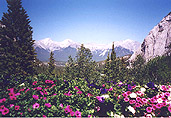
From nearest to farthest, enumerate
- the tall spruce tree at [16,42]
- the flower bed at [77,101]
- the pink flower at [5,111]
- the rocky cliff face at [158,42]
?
the pink flower at [5,111]
the flower bed at [77,101]
the tall spruce tree at [16,42]
the rocky cliff face at [158,42]

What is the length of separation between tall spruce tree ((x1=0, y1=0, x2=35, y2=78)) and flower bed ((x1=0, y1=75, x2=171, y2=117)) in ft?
50.9

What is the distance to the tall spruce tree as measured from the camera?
57.6 ft

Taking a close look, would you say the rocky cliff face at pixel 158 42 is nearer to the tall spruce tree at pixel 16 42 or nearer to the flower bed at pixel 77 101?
the tall spruce tree at pixel 16 42

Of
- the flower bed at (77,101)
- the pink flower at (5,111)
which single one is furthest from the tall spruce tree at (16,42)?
the pink flower at (5,111)

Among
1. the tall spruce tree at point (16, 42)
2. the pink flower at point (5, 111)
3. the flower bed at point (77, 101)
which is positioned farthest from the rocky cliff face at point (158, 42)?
Result: the pink flower at point (5, 111)

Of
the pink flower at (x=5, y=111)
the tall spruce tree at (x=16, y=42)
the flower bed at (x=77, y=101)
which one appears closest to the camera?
the pink flower at (x=5, y=111)

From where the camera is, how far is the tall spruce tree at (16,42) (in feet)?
57.6

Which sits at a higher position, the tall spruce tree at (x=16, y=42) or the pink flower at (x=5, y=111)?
the tall spruce tree at (x=16, y=42)

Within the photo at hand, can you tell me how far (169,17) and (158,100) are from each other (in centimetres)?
8664

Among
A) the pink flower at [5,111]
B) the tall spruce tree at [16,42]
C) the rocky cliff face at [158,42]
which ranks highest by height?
the rocky cliff face at [158,42]

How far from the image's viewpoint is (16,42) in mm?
18406

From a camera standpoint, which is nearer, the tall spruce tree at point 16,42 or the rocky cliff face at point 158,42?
the tall spruce tree at point 16,42

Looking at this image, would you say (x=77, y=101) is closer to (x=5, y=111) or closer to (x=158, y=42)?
(x=5, y=111)

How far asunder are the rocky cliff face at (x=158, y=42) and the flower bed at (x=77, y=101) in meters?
66.2
